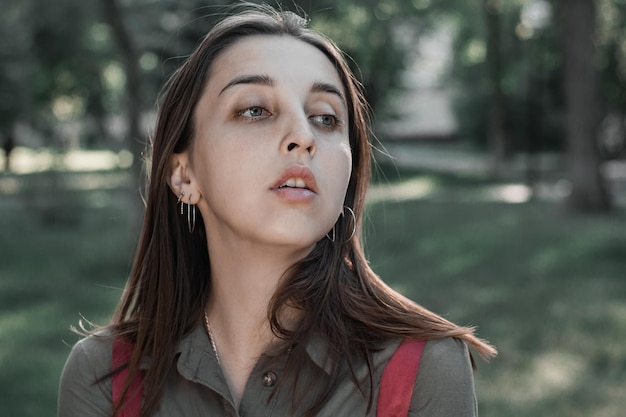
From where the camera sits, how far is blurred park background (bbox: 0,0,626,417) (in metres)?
7.72

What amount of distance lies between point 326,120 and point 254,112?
6.7 inches

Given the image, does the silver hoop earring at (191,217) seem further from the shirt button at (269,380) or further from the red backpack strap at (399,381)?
the red backpack strap at (399,381)

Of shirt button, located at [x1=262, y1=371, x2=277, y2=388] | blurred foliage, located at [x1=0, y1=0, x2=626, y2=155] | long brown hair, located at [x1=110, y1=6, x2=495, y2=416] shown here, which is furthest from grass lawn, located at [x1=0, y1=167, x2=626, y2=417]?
blurred foliage, located at [x1=0, y1=0, x2=626, y2=155]

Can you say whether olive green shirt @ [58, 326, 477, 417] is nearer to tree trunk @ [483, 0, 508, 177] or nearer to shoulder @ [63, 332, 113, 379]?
shoulder @ [63, 332, 113, 379]

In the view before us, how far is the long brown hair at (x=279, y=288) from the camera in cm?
212

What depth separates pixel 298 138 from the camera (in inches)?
82.7

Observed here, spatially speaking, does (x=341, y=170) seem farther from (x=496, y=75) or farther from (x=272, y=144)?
(x=496, y=75)

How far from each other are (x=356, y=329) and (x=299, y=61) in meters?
0.62

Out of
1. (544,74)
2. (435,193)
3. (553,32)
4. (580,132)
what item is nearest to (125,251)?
(580,132)

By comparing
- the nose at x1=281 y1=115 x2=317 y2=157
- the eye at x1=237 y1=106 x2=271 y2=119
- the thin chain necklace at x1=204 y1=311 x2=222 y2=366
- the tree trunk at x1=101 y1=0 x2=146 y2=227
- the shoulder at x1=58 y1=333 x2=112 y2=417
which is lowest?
the tree trunk at x1=101 y1=0 x2=146 y2=227

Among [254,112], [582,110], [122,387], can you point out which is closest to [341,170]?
[254,112]

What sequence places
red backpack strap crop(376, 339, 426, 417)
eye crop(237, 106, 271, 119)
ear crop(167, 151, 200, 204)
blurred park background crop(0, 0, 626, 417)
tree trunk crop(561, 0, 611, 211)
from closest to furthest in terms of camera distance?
1. red backpack strap crop(376, 339, 426, 417)
2. eye crop(237, 106, 271, 119)
3. ear crop(167, 151, 200, 204)
4. blurred park background crop(0, 0, 626, 417)
5. tree trunk crop(561, 0, 611, 211)

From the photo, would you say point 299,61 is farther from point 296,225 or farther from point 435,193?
point 435,193

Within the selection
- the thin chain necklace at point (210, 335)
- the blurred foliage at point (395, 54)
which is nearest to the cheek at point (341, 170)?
the thin chain necklace at point (210, 335)
